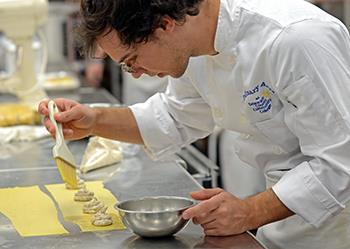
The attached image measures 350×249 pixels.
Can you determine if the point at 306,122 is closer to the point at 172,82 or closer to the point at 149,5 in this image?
the point at 149,5

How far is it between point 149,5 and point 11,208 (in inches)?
25.3

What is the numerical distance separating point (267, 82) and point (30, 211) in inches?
25.6

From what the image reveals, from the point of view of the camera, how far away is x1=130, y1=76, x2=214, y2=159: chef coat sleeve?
2021 mm

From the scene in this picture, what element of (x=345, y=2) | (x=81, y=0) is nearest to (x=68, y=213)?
(x=81, y=0)

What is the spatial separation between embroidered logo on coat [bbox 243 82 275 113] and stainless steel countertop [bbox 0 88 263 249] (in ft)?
0.98

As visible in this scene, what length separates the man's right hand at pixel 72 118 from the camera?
1.93 m

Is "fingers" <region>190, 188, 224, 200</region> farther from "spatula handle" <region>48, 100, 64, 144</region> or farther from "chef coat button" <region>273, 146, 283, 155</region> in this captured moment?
"spatula handle" <region>48, 100, 64, 144</region>

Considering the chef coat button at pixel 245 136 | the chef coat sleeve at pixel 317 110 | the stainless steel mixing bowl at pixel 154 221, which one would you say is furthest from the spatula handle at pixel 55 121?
the chef coat sleeve at pixel 317 110

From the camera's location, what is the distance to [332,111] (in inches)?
61.1

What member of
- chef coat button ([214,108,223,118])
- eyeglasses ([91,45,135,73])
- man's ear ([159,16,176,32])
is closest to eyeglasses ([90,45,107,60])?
eyeglasses ([91,45,135,73])

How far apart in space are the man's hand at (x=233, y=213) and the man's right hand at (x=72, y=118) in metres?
0.51

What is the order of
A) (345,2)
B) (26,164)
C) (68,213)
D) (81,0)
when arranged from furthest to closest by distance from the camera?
(345,2) → (26,164) → (68,213) → (81,0)

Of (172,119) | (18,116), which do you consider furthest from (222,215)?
(18,116)

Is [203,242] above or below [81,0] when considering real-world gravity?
below
